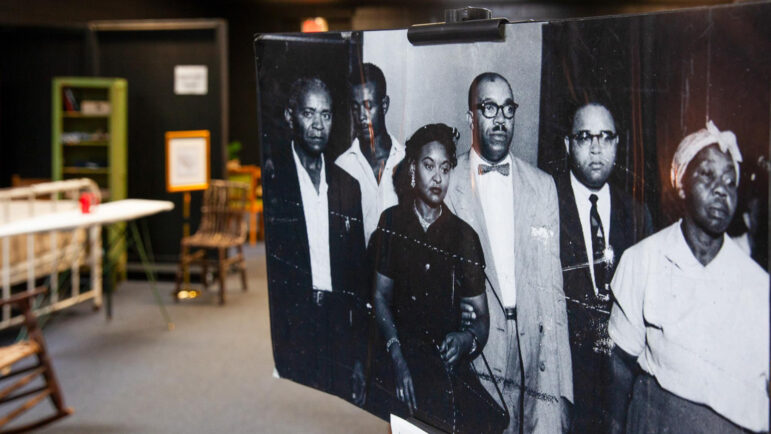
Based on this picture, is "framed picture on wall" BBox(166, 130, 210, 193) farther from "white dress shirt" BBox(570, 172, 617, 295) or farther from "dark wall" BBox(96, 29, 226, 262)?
"white dress shirt" BBox(570, 172, 617, 295)

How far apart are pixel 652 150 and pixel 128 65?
266 inches

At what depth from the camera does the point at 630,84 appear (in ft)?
3.19


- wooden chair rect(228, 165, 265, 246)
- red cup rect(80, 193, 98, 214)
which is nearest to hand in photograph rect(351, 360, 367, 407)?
red cup rect(80, 193, 98, 214)

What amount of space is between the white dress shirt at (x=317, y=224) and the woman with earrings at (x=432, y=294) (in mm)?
Answer: 121

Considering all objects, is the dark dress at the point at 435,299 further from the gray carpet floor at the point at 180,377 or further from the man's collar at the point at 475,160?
the gray carpet floor at the point at 180,377

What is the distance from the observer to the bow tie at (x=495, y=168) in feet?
3.68

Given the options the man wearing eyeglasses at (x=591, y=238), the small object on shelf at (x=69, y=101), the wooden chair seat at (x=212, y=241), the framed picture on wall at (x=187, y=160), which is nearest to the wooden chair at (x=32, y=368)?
the wooden chair seat at (x=212, y=241)

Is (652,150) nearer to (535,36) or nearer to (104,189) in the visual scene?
(535,36)

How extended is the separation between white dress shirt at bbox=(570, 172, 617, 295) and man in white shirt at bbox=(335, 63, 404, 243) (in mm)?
324

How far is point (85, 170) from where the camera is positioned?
675 cm

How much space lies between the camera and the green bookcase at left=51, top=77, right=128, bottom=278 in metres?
6.67

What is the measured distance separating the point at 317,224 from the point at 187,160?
5441mm

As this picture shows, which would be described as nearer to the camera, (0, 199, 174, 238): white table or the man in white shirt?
the man in white shirt

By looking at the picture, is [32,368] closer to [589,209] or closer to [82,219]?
[82,219]
